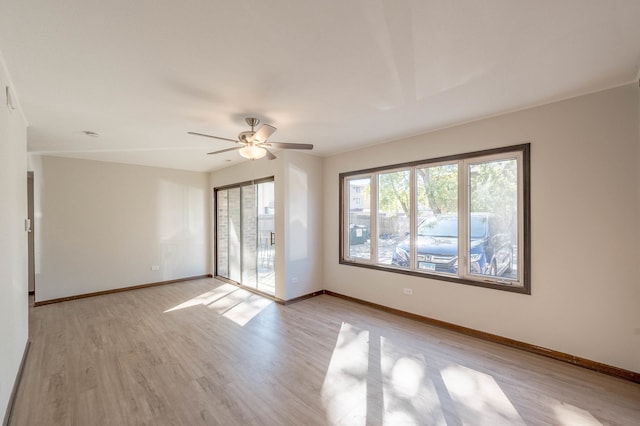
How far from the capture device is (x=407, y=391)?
2320 millimetres

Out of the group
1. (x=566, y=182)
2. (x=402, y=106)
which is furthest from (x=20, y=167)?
(x=566, y=182)

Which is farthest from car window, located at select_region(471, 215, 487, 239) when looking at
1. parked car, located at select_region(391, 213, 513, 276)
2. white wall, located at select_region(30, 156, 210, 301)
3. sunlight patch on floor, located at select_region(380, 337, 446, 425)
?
white wall, located at select_region(30, 156, 210, 301)

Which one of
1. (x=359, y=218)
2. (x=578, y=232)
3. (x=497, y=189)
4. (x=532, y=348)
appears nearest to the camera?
(x=578, y=232)

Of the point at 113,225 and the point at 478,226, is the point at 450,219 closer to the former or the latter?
the point at 478,226

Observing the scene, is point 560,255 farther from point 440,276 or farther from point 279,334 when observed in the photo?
point 279,334

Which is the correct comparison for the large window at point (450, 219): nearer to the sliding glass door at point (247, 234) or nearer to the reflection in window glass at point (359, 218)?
the reflection in window glass at point (359, 218)

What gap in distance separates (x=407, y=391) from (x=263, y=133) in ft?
8.94

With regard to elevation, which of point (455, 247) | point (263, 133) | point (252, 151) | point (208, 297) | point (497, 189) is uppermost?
point (263, 133)

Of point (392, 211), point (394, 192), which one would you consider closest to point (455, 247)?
point (392, 211)

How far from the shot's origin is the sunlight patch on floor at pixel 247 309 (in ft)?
13.0

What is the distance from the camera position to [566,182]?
109 inches

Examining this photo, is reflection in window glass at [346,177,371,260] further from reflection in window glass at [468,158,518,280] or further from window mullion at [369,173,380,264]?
reflection in window glass at [468,158,518,280]

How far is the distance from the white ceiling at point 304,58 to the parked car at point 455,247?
1313 mm

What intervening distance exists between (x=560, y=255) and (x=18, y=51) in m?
4.89
